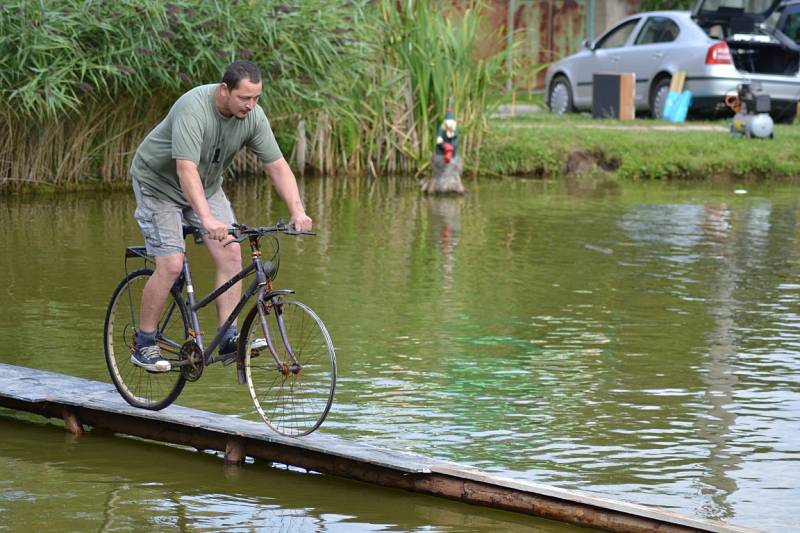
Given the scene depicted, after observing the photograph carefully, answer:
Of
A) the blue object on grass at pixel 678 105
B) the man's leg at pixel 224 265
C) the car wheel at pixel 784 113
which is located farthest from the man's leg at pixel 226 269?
the car wheel at pixel 784 113

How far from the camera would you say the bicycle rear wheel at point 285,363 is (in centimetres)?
678

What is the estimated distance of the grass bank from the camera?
66.6 feet

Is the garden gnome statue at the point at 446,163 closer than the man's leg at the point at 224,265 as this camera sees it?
No

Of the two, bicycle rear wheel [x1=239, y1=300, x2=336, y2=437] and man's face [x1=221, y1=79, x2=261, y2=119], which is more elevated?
man's face [x1=221, y1=79, x2=261, y2=119]

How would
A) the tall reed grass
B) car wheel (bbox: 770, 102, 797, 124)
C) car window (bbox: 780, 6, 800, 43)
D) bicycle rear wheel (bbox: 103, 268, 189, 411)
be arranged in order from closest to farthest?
1. bicycle rear wheel (bbox: 103, 268, 189, 411)
2. the tall reed grass
3. car wheel (bbox: 770, 102, 797, 124)
4. car window (bbox: 780, 6, 800, 43)

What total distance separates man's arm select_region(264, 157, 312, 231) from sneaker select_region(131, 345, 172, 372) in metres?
0.91

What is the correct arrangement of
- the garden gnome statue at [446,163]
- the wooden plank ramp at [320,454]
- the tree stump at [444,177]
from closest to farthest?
the wooden plank ramp at [320,454] → the garden gnome statue at [446,163] → the tree stump at [444,177]

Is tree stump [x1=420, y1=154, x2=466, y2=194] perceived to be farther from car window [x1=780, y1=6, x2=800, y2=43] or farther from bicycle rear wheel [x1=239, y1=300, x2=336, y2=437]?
car window [x1=780, y1=6, x2=800, y2=43]

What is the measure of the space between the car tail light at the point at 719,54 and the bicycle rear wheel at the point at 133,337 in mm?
16899

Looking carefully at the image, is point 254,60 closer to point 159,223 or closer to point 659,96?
point 659,96

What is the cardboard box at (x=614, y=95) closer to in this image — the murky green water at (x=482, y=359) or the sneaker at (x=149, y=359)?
the murky green water at (x=482, y=359)

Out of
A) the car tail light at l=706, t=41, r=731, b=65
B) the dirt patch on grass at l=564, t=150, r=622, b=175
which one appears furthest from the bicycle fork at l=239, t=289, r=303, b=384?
the car tail light at l=706, t=41, r=731, b=65

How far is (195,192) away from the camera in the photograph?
22.5 feet

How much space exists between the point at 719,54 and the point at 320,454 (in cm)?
1803
